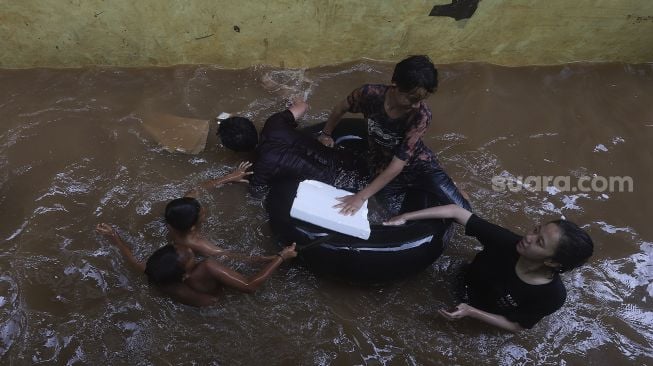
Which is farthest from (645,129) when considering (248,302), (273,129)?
(248,302)

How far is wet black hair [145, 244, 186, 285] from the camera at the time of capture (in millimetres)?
2143

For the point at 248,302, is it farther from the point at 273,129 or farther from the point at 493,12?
the point at 493,12

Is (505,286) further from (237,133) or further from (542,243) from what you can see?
(237,133)

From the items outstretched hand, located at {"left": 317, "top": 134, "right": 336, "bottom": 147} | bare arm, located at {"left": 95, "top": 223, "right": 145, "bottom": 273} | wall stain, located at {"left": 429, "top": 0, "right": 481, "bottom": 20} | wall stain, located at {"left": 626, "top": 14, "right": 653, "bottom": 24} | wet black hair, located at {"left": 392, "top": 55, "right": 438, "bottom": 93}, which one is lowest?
bare arm, located at {"left": 95, "top": 223, "right": 145, "bottom": 273}

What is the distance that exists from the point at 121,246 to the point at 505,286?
6.78 ft

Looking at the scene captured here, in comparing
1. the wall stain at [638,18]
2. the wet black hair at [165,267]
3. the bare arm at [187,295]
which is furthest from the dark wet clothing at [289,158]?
the wall stain at [638,18]

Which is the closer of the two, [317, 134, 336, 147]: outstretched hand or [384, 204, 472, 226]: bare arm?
[384, 204, 472, 226]: bare arm

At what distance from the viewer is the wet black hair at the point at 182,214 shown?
2293mm

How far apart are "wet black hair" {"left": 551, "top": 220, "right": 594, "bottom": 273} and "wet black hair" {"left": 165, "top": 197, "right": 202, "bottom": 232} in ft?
5.45

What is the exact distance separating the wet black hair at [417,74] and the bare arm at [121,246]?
1719mm

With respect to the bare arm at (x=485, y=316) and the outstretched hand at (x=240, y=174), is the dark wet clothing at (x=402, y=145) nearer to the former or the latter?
the bare arm at (x=485, y=316)

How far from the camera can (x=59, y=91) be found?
12.0 ft

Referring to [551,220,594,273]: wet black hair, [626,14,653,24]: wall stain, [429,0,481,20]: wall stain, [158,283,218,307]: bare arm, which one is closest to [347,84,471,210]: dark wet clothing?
[551,220,594,273]: wet black hair

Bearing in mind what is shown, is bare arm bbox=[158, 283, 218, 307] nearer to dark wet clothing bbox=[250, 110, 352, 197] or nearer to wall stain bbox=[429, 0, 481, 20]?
dark wet clothing bbox=[250, 110, 352, 197]
